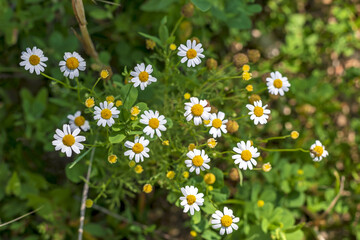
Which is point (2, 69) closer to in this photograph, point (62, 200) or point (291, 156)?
point (62, 200)

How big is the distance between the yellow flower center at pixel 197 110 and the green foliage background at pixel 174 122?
0.31 metres

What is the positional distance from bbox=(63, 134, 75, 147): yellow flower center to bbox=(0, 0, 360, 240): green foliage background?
38 centimetres

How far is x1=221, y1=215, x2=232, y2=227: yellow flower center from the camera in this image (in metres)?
1.84

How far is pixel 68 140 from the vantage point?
1.76 metres

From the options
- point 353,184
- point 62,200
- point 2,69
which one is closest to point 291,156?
point 353,184

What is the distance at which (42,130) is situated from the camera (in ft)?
8.31

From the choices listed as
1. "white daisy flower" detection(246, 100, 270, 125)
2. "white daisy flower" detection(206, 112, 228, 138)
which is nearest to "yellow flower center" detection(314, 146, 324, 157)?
"white daisy flower" detection(246, 100, 270, 125)

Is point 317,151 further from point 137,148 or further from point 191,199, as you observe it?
point 137,148

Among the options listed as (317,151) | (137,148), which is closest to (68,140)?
(137,148)

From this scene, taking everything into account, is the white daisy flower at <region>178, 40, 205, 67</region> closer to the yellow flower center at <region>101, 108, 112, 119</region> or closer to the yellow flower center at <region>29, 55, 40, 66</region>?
the yellow flower center at <region>101, 108, 112, 119</region>

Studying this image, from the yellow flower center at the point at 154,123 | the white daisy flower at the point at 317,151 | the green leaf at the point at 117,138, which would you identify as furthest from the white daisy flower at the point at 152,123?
the white daisy flower at the point at 317,151

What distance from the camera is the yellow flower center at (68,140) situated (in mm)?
1758

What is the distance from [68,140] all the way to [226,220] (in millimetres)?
898

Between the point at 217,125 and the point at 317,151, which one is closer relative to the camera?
the point at 217,125
